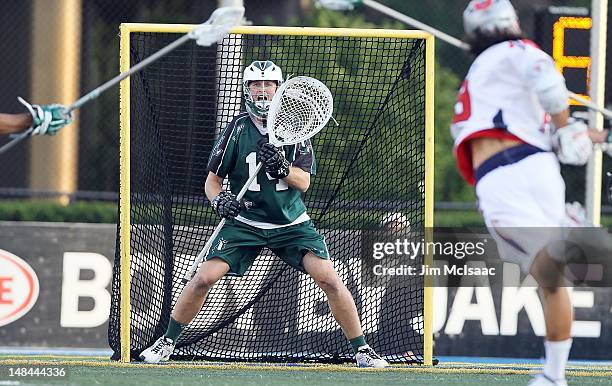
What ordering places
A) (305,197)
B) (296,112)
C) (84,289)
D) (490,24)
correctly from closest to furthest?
(490,24) → (296,112) → (305,197) → (84,289)

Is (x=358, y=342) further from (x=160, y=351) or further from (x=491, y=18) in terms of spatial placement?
(x=491, y=18)

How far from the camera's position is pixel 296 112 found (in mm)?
7102

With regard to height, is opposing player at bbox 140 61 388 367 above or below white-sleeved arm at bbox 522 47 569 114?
below

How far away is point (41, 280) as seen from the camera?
30.1 ft

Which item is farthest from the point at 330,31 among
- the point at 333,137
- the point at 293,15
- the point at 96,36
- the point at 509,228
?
the point at 293,15

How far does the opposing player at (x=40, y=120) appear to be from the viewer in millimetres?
5770

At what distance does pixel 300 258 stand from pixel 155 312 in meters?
1.07

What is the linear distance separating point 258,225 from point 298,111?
0.64 m

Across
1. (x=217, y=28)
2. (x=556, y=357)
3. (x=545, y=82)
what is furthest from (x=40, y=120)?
(x=556, y=357)

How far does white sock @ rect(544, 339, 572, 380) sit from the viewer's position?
557 centimetres

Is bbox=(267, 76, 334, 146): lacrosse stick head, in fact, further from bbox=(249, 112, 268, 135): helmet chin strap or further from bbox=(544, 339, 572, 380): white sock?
bbox=(544, 339, 572, 380): white sock

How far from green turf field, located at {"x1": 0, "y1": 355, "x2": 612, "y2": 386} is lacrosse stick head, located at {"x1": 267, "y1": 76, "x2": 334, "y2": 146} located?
3.96 ft

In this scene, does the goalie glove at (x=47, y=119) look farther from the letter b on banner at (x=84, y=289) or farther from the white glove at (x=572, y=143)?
the letter b on banner at (x=84, y=289)

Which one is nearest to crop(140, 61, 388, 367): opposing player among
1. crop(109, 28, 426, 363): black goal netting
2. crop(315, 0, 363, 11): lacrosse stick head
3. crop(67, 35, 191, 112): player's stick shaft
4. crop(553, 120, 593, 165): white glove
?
crop(109, 28, 426, 363): black goal netting
